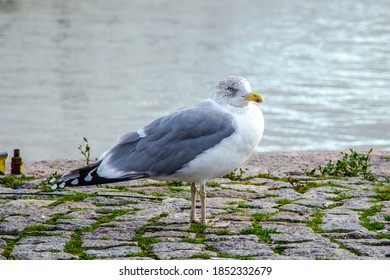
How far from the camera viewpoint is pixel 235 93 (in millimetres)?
6473

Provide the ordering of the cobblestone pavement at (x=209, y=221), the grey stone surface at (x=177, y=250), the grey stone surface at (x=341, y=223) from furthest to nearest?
1. the grey stone surface at (x=341, y=223)
2. the cobblestone pavement at (x=209, y=221)
3. the grey stone surface at (x=177, y=250)

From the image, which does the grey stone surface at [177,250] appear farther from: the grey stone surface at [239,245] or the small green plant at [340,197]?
the small green plant at [340,197]

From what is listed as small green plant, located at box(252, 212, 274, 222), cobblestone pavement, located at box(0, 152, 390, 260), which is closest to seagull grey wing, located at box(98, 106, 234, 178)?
cobblestone pavement, located at box(0, 152, 390, 260)

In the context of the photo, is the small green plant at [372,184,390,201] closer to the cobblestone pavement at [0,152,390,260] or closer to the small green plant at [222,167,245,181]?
the cobblestone pavement at [0,152,390,260]

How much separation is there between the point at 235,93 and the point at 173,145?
24.2 inches

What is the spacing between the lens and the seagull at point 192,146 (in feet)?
20.6

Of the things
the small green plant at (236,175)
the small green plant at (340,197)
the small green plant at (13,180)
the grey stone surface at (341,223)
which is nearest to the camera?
the grey stone surface at (341,223)

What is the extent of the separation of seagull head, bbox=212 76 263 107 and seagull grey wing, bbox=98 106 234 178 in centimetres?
14

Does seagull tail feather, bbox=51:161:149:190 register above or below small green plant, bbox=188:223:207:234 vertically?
above

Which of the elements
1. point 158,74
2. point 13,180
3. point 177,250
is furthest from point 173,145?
point 158,74

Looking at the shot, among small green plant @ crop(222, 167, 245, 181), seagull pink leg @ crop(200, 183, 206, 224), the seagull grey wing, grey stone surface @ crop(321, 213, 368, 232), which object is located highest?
the seagull grey wing

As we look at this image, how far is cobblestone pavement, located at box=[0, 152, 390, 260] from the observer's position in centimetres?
588

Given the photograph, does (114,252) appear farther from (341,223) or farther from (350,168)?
(350,168)

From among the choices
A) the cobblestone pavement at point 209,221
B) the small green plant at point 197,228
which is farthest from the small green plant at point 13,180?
the small green plant at point 197,228
